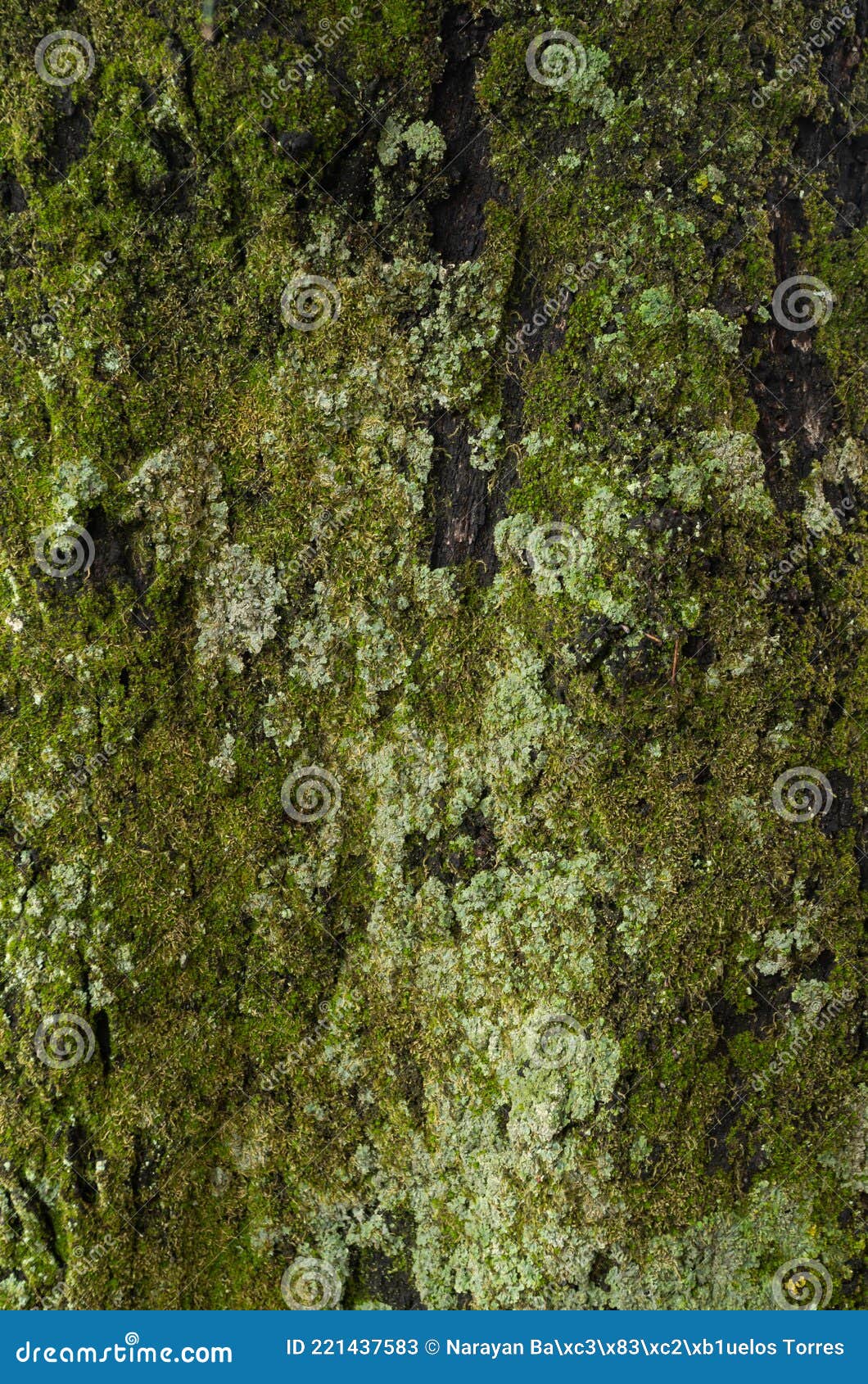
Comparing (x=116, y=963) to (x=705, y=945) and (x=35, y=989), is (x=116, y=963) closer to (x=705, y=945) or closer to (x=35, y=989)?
(x=35, y=989)

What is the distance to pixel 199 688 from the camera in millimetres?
2504
